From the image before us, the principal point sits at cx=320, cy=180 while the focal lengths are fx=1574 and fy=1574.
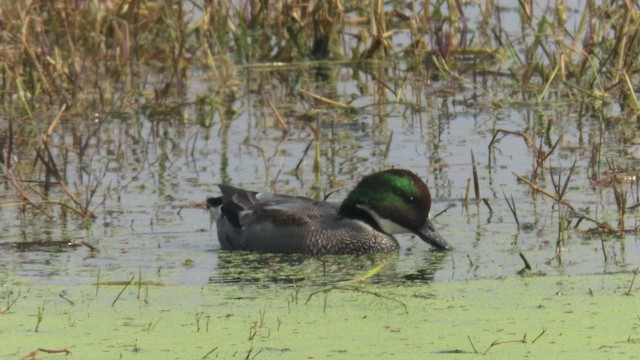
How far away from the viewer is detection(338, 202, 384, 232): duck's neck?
25.2ft

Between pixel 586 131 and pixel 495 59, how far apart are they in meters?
2.25

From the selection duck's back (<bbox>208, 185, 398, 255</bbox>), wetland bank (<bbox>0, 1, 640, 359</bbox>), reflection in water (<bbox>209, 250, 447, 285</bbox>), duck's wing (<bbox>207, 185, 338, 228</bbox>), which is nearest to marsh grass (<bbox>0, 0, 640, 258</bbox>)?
wetland bank (<bbox>0, 1, 640, 359</bbox>)

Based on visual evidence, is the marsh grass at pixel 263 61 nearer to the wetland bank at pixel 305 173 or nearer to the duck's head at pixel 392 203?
the wetland bank at pixel 305 173

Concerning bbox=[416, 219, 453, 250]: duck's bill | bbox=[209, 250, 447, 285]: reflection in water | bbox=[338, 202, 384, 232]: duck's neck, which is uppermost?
bbox=[338, 202, 384, 232]: duck's neck

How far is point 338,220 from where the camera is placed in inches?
300

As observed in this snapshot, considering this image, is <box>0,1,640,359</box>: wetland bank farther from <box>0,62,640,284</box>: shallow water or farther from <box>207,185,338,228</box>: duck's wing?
<box>207,185,338,228</box>: duck's wing

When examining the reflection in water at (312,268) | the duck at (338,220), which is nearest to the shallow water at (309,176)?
the reflection in water at (312,268)

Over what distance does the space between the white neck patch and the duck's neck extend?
0.04 ft

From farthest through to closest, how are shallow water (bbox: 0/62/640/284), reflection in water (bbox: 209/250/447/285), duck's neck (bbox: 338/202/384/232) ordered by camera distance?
duck's neck (bbox: 338/202/384/232), shallow water (bbox: 0/62/640/284), reflection in water (bbox: 209/250/447/285)

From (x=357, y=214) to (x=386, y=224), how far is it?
0.15m

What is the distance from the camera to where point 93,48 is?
36.9 ft

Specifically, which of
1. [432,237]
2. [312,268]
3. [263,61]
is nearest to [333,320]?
[312,268]

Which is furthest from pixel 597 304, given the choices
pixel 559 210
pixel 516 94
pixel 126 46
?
pixel 126 46

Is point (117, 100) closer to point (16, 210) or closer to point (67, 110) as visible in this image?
point (67, 110)
